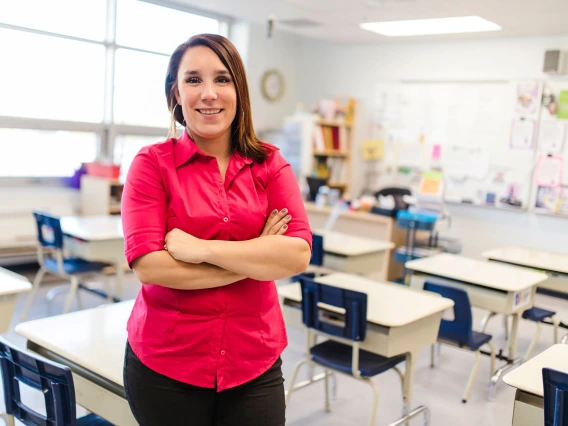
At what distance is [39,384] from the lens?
1603 millimetres

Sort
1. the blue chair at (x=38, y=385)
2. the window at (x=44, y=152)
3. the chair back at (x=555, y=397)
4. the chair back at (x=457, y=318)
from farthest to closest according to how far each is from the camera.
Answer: the window at (x=44, y=152)
the chair back at (x=457, y=318)
the chair back at (x=555, y=397)
the blue chair at (x=38, y=385)

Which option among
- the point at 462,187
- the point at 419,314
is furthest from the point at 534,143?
the point at 419,314

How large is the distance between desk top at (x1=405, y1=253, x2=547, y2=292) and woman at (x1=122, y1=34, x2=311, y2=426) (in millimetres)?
2278

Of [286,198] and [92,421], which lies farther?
→ [92,421]

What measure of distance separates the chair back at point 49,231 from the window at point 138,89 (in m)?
2.38

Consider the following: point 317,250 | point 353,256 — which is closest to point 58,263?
point 317,250

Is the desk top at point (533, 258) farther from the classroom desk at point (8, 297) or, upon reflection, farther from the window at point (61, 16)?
the window at point (61, 16)

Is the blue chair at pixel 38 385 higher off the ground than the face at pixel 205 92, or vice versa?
the face at pixel 205 92

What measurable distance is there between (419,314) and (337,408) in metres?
0.91

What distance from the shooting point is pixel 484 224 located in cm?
666

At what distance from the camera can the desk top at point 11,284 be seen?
2.47 meters

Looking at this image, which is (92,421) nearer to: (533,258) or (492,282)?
(492,282)

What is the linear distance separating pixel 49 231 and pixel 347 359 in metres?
2.44

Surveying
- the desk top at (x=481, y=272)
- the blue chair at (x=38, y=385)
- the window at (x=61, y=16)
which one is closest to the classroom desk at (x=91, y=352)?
the blue chair at (x=38, y=385)
